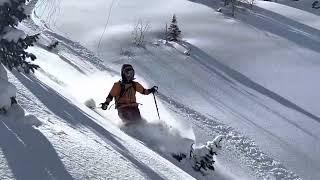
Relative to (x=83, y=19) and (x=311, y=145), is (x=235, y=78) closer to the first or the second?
(x=311, y=145)

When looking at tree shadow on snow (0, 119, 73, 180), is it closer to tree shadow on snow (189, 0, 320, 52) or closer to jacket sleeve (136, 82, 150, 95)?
jacket sleeve (136, 82, 150, 95)

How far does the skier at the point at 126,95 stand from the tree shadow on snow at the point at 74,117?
8.51 ft

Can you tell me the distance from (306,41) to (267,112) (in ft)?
24.1

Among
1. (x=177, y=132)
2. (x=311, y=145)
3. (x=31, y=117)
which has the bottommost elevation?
(x=311, y=145)

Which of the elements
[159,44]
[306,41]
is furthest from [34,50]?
[306,41]

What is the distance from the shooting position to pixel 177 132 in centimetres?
1038

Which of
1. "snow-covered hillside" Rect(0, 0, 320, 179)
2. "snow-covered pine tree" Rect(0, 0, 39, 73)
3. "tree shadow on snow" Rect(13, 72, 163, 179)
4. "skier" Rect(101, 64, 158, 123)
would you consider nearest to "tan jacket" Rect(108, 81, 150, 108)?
"skier" Rect(101, 64, 158, 123)

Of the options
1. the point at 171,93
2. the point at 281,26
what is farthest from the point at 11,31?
the point at 281,26

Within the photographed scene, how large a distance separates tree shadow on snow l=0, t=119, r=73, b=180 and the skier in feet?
17.0

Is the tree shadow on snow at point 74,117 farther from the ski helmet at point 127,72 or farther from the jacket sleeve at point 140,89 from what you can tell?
the jacket sleeve at point 140,89

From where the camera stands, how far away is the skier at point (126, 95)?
10914 millimetres

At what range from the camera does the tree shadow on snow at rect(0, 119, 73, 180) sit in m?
4.77

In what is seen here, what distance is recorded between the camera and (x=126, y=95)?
11.3 metres

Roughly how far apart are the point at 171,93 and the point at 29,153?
1017 cm
